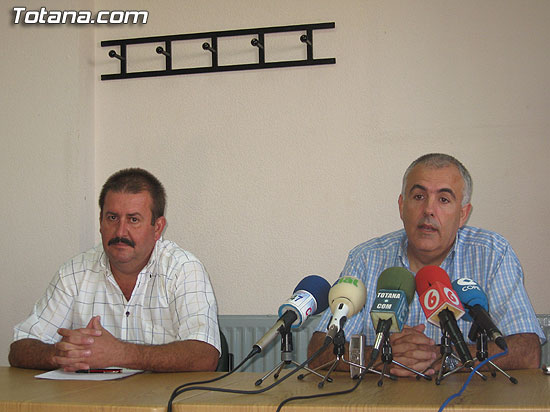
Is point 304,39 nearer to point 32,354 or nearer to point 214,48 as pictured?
point 214,48

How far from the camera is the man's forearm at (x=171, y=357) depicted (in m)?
1.82

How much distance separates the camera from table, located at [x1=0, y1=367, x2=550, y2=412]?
3.96 feet

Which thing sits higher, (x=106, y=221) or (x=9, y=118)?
(x=9, y=118)

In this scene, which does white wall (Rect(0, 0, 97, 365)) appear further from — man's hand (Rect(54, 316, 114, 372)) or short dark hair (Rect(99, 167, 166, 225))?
man's hand (Rect(54, 316, 114, 372))

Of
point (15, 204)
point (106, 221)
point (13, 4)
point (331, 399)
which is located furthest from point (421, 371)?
point (13, 4)

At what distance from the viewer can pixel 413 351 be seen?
1.59 meters

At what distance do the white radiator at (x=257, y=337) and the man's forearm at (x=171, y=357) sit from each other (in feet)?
2.91

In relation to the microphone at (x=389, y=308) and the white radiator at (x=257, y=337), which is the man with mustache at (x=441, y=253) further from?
the white radiator at (x=257, y=337)

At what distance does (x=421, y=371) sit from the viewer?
5.17ft

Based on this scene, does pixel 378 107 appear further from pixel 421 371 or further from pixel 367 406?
pixel 367 406

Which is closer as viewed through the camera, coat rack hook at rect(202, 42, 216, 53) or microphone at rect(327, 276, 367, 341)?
microphone at rect(327, 276, 367, 341)

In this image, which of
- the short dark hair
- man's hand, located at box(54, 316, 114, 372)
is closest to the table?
man's hand, located at box(54, 316, 114, 372)

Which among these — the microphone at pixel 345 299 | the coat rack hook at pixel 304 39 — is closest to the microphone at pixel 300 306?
the microphone at pixel 345 299

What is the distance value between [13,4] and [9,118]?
57 centimetres
